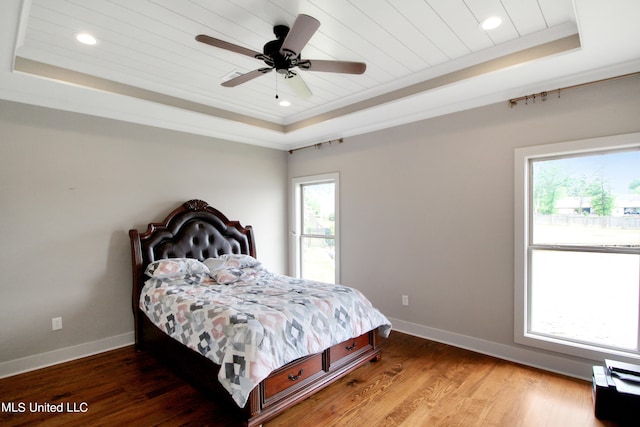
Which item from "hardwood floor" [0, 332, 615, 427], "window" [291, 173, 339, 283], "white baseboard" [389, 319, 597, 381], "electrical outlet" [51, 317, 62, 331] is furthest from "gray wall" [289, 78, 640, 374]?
"electrical outlet" [51, 317, 62, 331]

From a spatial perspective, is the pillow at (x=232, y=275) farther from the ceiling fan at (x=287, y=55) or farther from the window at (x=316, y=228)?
the ceiling fan at (x=287, y=55)

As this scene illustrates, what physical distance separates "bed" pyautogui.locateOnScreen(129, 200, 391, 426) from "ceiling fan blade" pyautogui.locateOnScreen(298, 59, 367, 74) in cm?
175

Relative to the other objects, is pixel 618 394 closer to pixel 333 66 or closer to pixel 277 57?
pixel 333 66

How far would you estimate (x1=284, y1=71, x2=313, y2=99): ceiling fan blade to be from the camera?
236 cm

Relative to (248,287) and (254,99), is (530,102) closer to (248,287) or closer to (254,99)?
(254,99)

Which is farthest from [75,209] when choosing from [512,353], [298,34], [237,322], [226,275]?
[512,353]

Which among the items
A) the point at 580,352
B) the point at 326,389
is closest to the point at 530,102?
the point at 580,352

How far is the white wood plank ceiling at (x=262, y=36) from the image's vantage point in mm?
2080

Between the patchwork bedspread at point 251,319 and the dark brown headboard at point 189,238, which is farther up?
the dark brown headboard at point 189,238

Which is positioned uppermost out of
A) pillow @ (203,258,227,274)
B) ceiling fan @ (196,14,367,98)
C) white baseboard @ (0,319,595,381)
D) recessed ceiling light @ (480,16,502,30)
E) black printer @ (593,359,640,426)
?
recessed ceiling light @ (480,16,502,30)

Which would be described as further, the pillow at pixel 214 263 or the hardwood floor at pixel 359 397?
the pillow at pixel 214 263

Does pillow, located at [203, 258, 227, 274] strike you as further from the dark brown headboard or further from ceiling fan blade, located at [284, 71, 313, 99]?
ceiling fan blade, located at [284, 71, 313, 99]

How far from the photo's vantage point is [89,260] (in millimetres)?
3346

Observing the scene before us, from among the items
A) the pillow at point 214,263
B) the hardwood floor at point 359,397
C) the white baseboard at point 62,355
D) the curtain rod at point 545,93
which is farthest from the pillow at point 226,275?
the curtain rod at point 545,93
